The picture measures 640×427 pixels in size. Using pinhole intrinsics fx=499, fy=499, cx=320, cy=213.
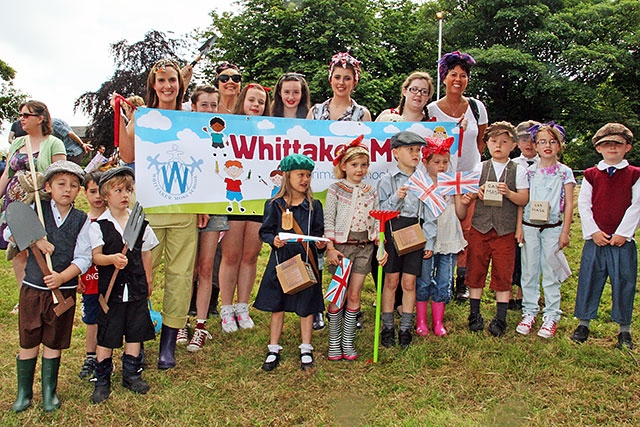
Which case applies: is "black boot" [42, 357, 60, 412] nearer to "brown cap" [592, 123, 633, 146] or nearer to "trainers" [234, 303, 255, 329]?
"trainers" [234, 303, 255, 329]

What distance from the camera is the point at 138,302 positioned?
3.67 meters

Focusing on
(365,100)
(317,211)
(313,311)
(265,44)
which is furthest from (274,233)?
(265,44)

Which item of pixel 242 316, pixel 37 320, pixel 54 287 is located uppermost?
pixel 54 287

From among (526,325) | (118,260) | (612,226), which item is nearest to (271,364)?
(118,260)

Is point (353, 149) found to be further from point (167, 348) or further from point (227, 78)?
point (167, 348)

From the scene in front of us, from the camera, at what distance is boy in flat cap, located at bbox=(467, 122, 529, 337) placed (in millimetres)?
4715

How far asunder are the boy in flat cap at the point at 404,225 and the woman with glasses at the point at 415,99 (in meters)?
0.52

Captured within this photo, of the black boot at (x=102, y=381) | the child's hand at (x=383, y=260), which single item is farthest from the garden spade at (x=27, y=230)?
the child's hand at (x=383, y=260)

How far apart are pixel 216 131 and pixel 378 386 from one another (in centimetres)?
264

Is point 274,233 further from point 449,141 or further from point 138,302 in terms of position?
point 449,141

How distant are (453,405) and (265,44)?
24195 mm

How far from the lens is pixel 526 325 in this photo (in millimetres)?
4820

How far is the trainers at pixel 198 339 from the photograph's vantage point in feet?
14.8

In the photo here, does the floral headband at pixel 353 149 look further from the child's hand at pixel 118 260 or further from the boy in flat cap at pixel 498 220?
the child's hand at pixel 118 260
